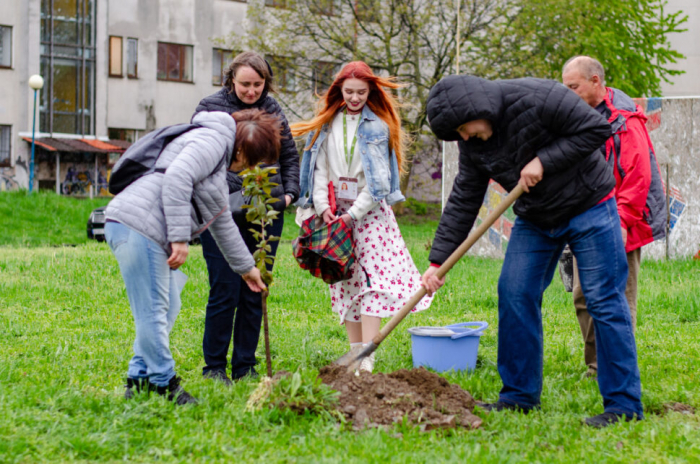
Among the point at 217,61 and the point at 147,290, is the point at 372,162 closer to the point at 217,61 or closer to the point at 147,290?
the point at 147,290

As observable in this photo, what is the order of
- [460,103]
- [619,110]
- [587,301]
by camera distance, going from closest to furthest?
[460,103] → [587,301] → [619,110]

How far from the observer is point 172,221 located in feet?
12.1

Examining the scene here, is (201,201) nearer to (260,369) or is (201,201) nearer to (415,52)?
(260,369)

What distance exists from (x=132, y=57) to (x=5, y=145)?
6.08 metres

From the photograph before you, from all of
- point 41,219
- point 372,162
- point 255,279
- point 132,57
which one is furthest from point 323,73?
point 255,279

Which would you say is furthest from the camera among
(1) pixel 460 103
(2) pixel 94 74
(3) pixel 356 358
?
(2) pixel 94 74

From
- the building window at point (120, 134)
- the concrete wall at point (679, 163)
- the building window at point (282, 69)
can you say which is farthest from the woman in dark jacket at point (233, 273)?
the building window at point (120, 134)

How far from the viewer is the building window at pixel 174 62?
32.3m

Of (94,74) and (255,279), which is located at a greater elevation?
(94,74)

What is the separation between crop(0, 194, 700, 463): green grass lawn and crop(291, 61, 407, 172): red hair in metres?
1.44

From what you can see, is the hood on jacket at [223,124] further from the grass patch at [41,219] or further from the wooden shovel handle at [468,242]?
the grass patch at [41,219]

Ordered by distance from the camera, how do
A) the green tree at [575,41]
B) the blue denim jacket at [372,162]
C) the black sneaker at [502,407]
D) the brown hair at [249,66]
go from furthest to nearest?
1. the green tree at [575,41]
2. the blue denim jacket at [372,162]
3. the brown hair at [249,66]
4. the black sneaker at [502,407]

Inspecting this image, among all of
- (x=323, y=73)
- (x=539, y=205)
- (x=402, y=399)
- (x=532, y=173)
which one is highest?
(x=323, y=73)

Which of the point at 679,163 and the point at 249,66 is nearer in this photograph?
the point at 249,66
